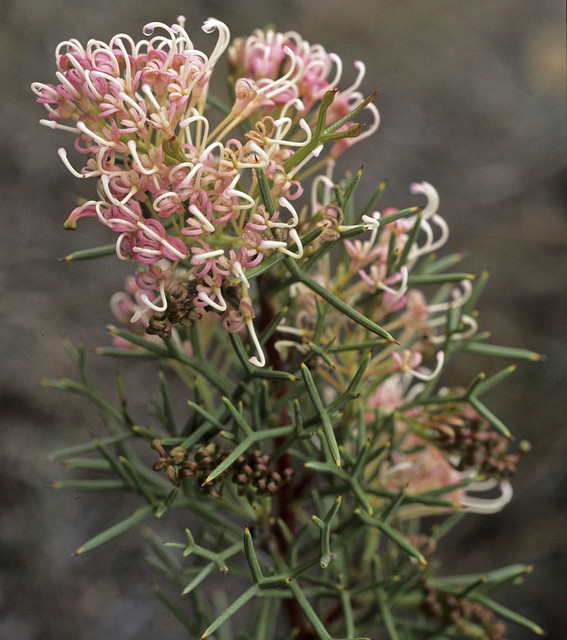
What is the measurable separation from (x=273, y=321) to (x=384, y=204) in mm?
997

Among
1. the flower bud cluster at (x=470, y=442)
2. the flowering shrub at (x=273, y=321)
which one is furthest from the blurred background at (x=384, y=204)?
the flower bud cluster at (x=470, y=442)

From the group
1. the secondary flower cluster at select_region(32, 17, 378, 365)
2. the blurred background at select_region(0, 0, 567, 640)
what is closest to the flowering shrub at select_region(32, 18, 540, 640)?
the secondary flower cluster at select_region(32, 17, 378, 365)

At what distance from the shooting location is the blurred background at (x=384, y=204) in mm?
1188

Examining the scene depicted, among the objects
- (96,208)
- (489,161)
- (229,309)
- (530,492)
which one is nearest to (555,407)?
(530,492)

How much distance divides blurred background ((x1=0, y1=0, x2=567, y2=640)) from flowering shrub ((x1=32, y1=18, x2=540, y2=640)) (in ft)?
1.49

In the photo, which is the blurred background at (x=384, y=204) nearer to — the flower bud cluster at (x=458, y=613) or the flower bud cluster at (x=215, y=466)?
the flower bud cluster at (x=458, y=613)

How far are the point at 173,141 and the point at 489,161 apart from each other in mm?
1191

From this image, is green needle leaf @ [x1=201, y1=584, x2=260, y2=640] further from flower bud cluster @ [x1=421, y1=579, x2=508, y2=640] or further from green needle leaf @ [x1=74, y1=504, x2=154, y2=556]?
flower bud cluster @ [x1=421, y1=579, x2=508, y2=640]

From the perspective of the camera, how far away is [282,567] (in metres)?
0.68

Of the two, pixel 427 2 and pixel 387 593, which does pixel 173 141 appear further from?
pixel 427 2

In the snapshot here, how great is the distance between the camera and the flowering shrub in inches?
19.8

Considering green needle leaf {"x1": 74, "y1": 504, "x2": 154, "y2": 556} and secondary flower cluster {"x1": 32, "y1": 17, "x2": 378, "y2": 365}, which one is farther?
green needle leaf {"x1": 74, "y1": 504, "x2": 154, "y2": 556}

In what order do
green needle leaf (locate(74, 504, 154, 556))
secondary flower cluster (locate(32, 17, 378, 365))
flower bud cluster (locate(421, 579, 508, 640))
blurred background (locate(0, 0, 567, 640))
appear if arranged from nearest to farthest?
1. secondary flower cluster (locate(32, 17, 378, 365))
2. green needle leaf (locate(74, 504, 154, 556))
3. flower bud cluster (locate(421, 579, 508, 640))
4. blurred background (locate(0, 0, 567, 640))

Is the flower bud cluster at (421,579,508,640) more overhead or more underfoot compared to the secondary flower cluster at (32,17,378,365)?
more underfoot
